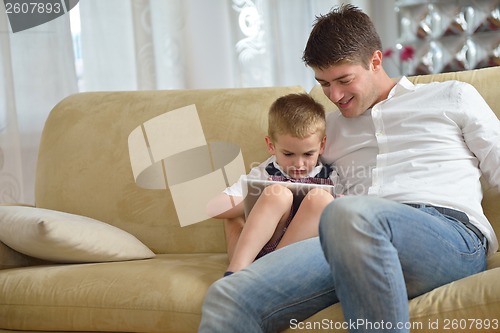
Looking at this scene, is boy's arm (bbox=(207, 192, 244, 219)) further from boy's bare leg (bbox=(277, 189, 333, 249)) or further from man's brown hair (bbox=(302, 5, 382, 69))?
man's brown hair (bbox=(302, 5, 382, 69))

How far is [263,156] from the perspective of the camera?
7.73 feet

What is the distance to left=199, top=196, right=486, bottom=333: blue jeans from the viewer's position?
1.49 m

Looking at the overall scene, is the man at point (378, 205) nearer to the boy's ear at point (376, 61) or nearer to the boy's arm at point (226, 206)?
the boy's ear at point (376, 61)

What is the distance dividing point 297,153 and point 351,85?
236mm

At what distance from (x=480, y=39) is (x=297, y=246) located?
5.66 feet

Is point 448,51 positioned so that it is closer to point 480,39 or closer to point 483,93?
point 480,39

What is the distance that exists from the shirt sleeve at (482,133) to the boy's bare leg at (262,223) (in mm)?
510

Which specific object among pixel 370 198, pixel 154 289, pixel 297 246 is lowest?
pixel 154 289

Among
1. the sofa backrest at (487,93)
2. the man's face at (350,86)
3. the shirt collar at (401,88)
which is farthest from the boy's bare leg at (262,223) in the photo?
the sofa backrest at (487,93)

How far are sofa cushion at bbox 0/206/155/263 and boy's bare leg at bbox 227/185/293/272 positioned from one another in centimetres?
50

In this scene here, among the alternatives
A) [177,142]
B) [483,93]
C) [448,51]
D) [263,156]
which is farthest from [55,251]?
[448,51]

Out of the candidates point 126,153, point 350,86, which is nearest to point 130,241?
point 126,153

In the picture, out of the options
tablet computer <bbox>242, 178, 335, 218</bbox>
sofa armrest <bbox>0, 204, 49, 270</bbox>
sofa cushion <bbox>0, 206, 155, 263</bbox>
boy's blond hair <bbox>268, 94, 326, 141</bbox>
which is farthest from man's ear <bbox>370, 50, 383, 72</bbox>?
sofa armrest <bbox>0, 204, 49, 270</bbox>

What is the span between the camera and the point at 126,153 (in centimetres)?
250
